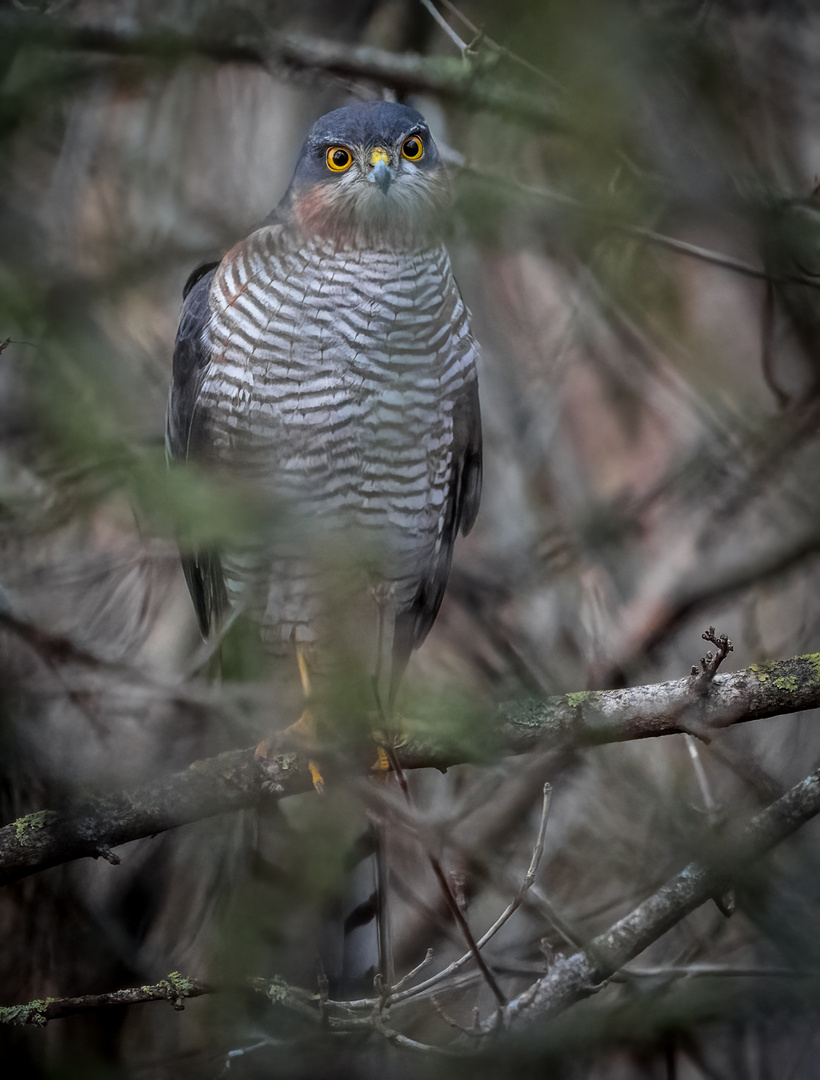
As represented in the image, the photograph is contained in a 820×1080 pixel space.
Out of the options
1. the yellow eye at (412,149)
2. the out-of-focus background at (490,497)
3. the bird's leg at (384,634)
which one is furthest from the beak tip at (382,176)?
the bird's leg at (384,634)

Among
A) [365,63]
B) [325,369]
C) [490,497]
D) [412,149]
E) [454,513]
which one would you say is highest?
[365,63]

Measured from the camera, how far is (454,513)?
2.74 metres

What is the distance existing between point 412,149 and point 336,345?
579 mm

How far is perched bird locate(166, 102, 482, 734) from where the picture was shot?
7.13ft

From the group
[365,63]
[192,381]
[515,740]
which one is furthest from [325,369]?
[365,63]

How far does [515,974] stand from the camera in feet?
8.21

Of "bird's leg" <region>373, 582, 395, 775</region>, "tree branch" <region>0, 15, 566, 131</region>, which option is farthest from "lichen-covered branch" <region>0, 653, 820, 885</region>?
"tree branch" <region>0, 15, 566, 131</region>

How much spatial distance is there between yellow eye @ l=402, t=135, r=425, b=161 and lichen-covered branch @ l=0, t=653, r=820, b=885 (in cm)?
145

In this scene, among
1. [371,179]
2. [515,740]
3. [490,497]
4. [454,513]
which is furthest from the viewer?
[490,497]

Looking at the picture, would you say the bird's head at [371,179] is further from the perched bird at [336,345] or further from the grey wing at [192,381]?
the grey wing at [192,381]

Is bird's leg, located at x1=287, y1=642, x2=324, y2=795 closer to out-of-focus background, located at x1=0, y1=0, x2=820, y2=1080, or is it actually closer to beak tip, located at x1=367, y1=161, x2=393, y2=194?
out-of-focus background, located at x1=0, y1=0, x2=820, y2=1080

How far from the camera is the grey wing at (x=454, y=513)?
2547mm

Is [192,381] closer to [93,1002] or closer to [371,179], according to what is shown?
[371,179]

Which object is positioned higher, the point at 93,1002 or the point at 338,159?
the point at 338,159
